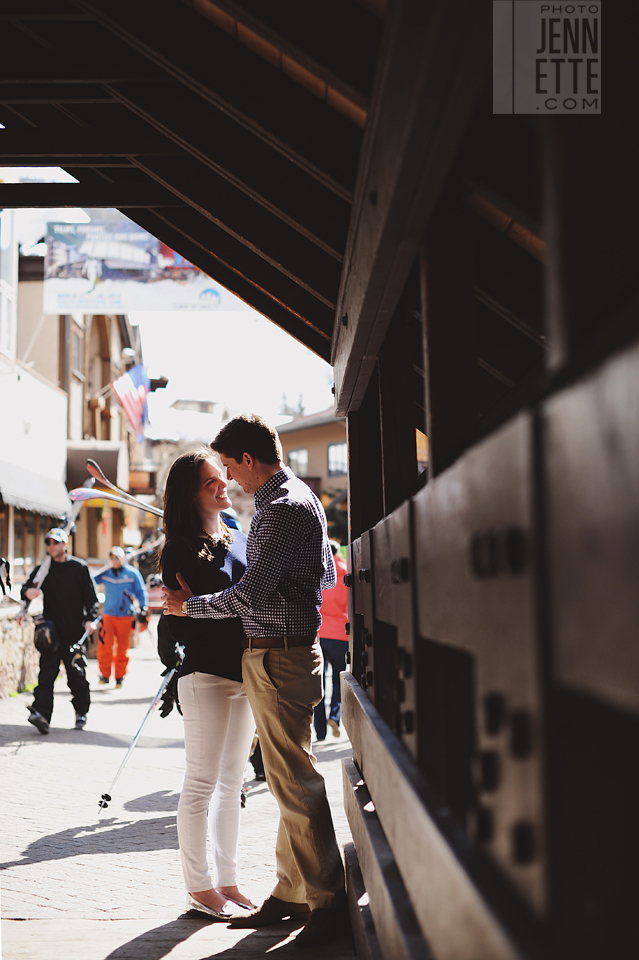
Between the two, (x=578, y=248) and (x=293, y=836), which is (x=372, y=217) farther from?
(x=293, y=836)

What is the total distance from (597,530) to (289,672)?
3049mm

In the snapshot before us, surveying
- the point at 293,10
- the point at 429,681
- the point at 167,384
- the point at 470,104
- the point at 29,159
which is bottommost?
the point at 429,681

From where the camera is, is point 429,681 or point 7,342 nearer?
point 429,681

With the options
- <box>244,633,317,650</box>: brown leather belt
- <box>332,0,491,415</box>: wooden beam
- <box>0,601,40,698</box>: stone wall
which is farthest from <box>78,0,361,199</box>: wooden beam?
<box>0,601,40,698</box>: stone wall

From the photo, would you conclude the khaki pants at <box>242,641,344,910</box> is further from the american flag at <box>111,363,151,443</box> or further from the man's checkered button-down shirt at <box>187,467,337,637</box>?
the american flag at <box>111,363,151,443</box>

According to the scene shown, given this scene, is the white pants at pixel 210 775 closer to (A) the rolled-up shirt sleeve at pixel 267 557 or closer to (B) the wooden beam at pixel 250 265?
(A) the rolled-up shirt sleeve at pixel 267 557

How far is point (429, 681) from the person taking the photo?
236 centimetres

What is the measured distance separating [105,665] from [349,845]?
11346mm

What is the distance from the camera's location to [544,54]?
2158 mm

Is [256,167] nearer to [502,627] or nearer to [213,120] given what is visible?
[213,120]

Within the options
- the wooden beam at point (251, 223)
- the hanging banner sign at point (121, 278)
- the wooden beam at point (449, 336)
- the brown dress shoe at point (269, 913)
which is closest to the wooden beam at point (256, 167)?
the wooden beam at point (251, 223)

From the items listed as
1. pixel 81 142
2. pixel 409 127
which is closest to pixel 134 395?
pixel 81 142

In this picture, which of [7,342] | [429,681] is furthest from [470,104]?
[7,342]

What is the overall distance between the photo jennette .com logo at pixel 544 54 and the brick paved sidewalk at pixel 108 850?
121 inches
